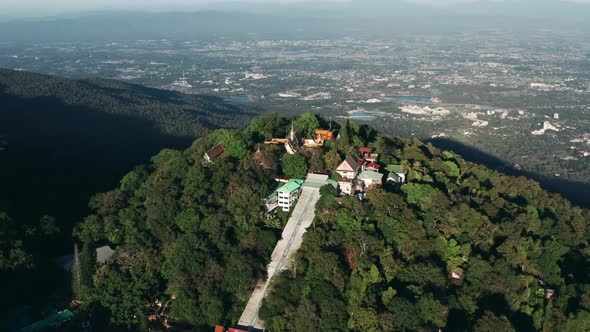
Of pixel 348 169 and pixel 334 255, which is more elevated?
pixel 348 169

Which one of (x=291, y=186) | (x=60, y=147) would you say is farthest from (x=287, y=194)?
(x=60, y=147)

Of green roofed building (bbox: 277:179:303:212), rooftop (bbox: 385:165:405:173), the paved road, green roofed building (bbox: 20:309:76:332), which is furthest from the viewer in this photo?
rooftop (bbox: 385:165:405:173)

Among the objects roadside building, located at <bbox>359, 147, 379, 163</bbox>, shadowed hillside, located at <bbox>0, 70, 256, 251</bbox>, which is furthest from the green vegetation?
shadowed hillside, located at <bbox>0, 70, 256, 251</bbox>

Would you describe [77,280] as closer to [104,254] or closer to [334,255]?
[104,254]

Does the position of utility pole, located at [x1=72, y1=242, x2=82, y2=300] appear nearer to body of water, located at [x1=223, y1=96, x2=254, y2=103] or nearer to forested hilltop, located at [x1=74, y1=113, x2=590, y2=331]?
forested hilltop, located at [x1=74, y1=113, x2=590, y2=331]

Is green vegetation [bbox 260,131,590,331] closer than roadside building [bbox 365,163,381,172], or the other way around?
green vegetation [bbox 260,131,590,331]

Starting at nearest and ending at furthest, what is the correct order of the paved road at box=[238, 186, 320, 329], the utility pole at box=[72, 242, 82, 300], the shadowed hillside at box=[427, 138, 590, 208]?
the paved road at box=[238, 186, 320, 329]
the utility pole at box=[72, 242, 82, 300]
the shadowed hillside at box=[427, 138, 590, 208]

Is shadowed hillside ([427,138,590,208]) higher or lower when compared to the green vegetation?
lower

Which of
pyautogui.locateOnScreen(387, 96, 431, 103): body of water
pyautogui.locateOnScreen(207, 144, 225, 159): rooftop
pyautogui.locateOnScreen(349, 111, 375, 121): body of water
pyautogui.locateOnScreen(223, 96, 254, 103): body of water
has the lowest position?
pyautogui.locateOnScreen(223, 96, 254, 103): body of water

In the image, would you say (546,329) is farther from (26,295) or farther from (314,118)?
(26,295)
